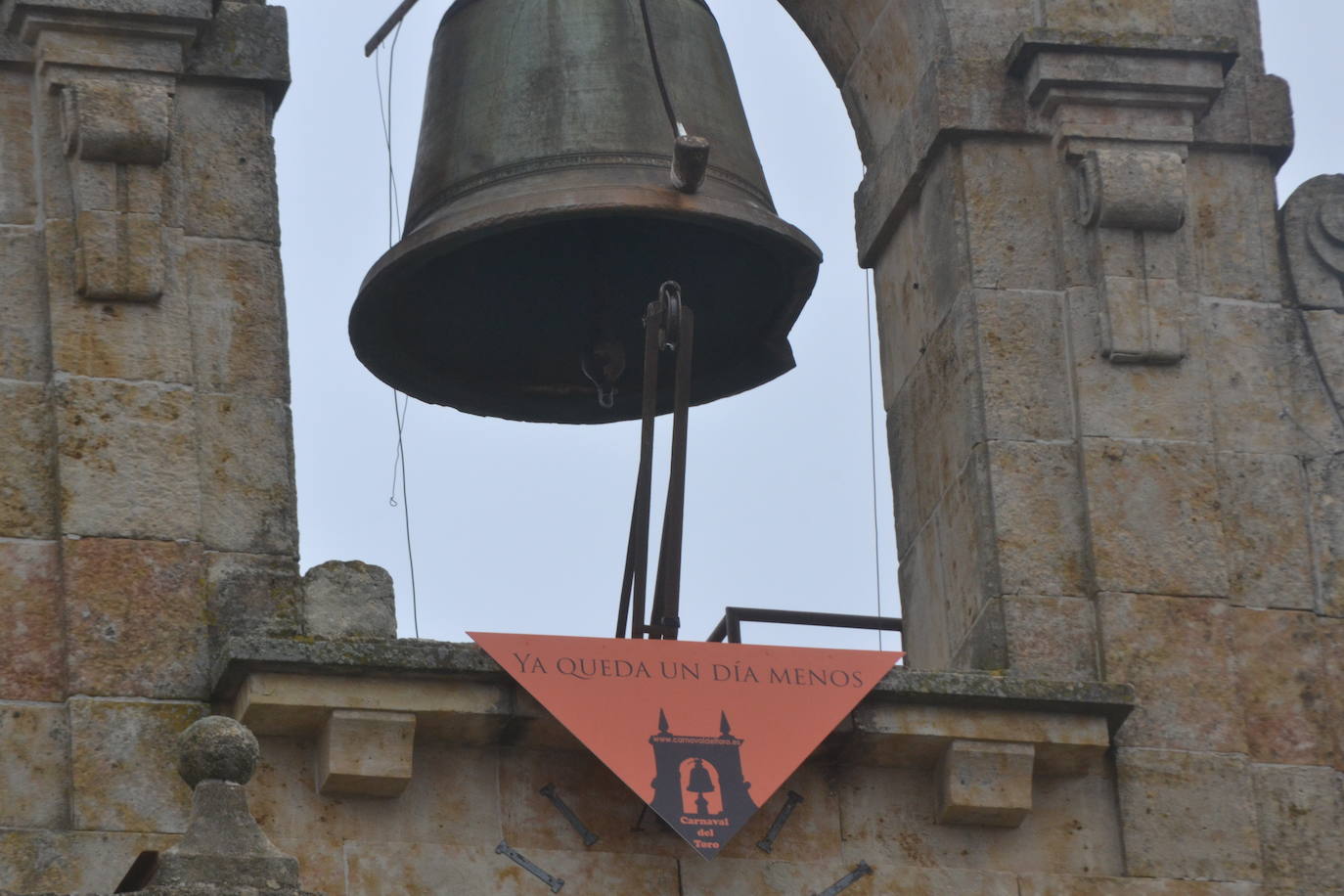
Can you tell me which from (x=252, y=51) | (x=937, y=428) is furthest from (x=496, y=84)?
(x=937, y=428)

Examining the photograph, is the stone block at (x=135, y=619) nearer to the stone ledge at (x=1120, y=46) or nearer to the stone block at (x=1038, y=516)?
the stone block at (x=1038, y=516)

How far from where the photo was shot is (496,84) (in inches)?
381

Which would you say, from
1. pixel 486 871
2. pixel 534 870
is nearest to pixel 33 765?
pixel 486 871

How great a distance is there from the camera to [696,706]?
8.59m

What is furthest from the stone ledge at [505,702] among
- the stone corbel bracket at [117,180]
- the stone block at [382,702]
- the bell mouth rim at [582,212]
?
the bell mouth rim at [582,212]

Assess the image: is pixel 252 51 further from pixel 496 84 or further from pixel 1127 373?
pixel 1127 373

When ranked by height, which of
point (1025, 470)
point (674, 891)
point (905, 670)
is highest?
point (1025, 470)

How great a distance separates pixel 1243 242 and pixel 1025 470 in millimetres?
1011

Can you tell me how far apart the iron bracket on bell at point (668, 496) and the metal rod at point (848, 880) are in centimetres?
80

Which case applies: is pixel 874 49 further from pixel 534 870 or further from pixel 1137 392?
pixel 534 870

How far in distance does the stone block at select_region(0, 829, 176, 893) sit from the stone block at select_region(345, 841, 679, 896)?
0.50 metres

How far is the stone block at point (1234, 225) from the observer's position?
378 inches

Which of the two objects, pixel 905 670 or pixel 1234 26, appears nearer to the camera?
pixel 905 670

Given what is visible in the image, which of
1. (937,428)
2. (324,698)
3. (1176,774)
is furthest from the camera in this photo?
(937,428)
